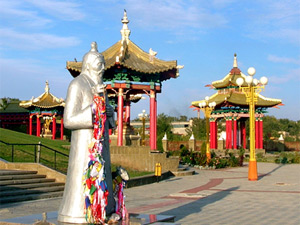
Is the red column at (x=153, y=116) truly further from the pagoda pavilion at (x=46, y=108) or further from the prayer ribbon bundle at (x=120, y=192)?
the pagoda pavilion at (x=46, y=108)

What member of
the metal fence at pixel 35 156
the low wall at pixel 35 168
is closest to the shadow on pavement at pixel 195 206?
the low wall at pixel 35 168

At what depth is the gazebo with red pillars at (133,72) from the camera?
81.7 feet

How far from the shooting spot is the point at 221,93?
162 ft

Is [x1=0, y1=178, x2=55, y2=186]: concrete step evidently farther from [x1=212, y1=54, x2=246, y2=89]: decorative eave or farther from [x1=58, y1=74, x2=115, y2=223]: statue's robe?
[x1=212, y1=54, x2=246, y2=89]: decorative eave

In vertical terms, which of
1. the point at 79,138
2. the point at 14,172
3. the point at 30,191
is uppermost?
the point at 79,138

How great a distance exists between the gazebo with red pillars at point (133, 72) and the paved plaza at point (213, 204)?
6074 mm

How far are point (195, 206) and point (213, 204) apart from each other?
2.39 feet

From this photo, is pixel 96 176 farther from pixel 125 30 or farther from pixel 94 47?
pixel 125 30

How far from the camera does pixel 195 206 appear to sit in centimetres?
1310

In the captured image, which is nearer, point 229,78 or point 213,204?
point 213,204

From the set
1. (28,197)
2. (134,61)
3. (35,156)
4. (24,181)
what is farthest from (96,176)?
(134,61)

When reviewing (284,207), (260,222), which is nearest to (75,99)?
(260,222)

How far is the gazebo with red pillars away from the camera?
24906 mm

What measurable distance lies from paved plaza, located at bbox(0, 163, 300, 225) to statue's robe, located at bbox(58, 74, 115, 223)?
131 cm
